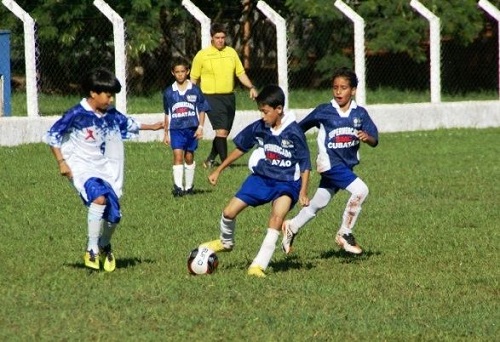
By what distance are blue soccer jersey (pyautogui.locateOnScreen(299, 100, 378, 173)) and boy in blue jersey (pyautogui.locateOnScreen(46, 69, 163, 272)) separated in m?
1.59

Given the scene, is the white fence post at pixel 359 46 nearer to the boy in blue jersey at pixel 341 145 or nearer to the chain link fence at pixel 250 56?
the chain link fence at pixel 250 56

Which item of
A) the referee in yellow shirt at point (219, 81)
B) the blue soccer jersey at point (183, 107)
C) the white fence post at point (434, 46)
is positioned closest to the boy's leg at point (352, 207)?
the blue soccer jersey at point (183, 107)

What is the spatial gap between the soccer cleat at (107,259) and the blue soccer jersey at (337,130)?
6.14ft

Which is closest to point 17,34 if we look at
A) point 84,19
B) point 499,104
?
point 84,19

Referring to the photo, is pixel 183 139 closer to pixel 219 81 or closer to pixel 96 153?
pixel 219 81

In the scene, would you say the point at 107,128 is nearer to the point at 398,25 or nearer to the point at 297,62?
the point at 297,62

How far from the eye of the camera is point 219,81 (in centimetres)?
1961

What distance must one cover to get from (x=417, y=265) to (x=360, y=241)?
1.44 m

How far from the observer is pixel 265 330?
28.7 ft

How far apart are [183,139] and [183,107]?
0.39 m

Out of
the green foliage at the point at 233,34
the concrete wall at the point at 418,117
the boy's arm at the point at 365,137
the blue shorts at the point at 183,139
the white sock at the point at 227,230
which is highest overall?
the boy's arm at the point at 365,137

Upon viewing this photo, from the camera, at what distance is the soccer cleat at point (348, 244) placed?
39.0 ft

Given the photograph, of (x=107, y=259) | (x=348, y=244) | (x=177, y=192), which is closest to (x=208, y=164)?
→ (x=177, y=192)

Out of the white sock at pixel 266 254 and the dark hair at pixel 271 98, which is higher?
the dark hair at pixel 271 98
